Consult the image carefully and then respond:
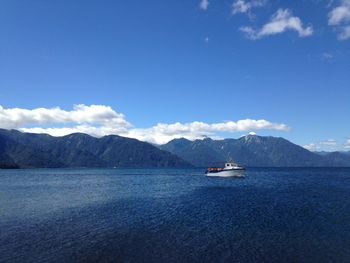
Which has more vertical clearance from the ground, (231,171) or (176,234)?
(231,171)

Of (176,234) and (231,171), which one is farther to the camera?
(231,171)

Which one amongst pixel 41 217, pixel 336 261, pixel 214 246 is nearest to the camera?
pixel 336 261

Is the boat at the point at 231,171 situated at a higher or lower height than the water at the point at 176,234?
higher

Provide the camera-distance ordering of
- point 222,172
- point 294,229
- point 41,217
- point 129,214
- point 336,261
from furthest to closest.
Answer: point 222,172 → point 129,214 → point 41,217 → point 294,229 → point 336,261

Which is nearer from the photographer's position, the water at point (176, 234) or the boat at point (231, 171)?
the water at point (176, 234)

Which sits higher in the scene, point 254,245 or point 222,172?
point 222,172

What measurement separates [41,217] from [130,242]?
2298 cm

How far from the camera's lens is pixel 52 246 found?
35.4 metres

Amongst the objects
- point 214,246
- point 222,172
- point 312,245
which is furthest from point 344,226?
point 222,172

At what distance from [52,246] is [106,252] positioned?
631cm

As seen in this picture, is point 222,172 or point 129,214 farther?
point 222,172

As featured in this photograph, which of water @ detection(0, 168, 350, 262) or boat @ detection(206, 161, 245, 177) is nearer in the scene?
water @ detection(0, 168, 350, 262)

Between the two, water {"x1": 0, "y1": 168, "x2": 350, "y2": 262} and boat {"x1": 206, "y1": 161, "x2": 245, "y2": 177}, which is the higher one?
boat {"x1": 206, "y1": 161, "x2": 245, "y2": 177}

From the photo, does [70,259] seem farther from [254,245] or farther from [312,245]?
[312,245]
